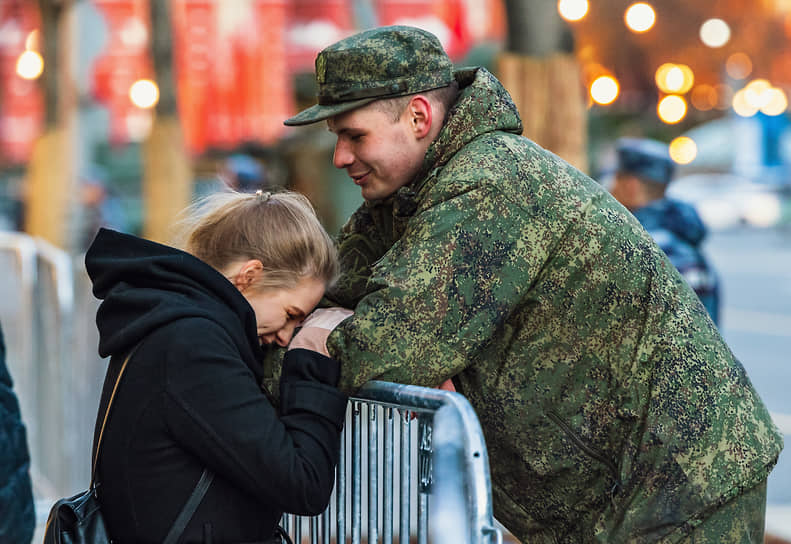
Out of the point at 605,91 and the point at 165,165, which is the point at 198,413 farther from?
the point at 605,91

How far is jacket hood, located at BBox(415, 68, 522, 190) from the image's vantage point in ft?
8.85

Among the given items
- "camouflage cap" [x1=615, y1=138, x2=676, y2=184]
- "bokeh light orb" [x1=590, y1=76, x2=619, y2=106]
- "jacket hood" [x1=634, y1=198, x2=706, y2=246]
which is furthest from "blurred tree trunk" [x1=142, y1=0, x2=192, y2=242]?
"jacket hood" [x1=634, y1=198, x2=706, y2=246]

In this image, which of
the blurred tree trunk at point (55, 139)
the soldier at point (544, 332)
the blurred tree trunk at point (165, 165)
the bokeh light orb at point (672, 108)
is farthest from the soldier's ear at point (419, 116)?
the bokeh light orb at point (672, 108)

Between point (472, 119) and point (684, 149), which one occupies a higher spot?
point (472, 119)

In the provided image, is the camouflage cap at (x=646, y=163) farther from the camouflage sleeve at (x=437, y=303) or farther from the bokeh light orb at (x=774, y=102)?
the bokeh light orb at (x=774, y=102)

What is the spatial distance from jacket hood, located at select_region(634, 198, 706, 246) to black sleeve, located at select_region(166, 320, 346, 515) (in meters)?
4.31

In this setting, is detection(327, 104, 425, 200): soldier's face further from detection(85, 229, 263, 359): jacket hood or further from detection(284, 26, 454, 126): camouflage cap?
detection(85, 229, 263, 359): jacket hood

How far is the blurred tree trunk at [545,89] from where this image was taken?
6.38m

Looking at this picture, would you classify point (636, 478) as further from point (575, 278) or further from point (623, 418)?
point (575, 278)

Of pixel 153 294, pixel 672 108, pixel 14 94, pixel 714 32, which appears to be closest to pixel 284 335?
pixel 153 294

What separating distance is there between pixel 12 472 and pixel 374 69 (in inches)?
62.6

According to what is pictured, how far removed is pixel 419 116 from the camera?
108 inches

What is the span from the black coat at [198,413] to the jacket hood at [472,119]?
579 millimetres

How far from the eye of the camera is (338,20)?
28.8 metres
